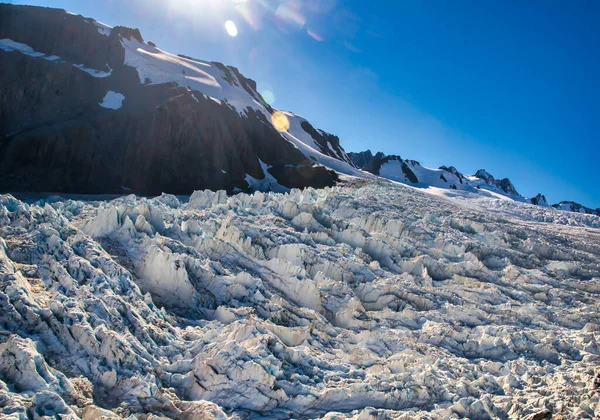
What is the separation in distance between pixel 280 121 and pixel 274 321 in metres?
85.7

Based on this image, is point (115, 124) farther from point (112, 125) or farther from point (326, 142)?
point (326, 142)

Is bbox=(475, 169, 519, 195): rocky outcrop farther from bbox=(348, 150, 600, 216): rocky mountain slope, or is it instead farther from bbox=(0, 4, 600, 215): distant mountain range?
bbox=(0, 4, 600, 215): distant mountain range

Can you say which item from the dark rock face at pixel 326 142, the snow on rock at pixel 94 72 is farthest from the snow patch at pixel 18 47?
the dark rock face at pixel 326 142

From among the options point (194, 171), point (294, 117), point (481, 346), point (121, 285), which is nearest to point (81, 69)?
point (194, 171)

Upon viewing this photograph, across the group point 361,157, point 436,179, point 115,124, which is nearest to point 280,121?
point 436,179

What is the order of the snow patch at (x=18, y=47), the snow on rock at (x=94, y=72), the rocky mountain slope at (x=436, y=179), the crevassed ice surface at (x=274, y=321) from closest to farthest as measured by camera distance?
the crevassed ice surface at (x=274, y=321) → the snow patch at (x=18, y=47) → the snow on rock at (x=94, y=72) → the rocky mountain slope at (x=436, y=179)

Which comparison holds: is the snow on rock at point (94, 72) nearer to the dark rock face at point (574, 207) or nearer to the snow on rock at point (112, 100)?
the snow on rock at point (112, 100)

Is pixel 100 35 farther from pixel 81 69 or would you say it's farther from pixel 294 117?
pixel 294 117

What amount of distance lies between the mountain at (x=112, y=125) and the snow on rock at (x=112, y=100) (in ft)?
0.48

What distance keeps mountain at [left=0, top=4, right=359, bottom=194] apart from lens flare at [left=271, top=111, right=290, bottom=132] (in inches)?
596

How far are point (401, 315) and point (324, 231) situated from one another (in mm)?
8544

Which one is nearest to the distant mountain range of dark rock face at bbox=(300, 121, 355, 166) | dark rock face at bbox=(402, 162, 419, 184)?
dark rock face at bbox=(300, 121, 355, 166)

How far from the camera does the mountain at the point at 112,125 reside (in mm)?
51469

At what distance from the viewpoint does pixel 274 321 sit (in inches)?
537
